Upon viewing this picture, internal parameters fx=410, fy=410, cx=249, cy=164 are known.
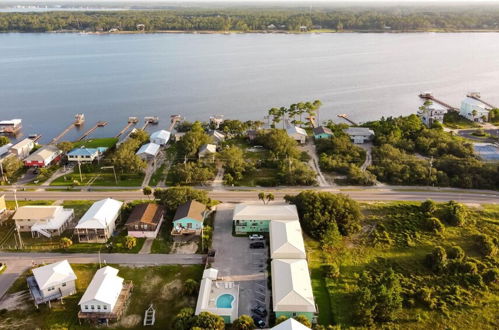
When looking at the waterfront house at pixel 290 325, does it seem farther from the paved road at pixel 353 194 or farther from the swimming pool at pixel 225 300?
the paved road at pixel 353 194

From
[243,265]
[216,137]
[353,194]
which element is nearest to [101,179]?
[216,137]

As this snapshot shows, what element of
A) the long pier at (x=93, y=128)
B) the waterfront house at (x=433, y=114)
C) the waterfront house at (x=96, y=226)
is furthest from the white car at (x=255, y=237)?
the waterfront house at (x=433, y=114)

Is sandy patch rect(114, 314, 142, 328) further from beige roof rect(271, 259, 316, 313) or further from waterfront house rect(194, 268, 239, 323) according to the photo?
beige roof rect(271, 259, 316, 313)

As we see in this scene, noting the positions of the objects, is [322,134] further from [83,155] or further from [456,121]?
[83,155]

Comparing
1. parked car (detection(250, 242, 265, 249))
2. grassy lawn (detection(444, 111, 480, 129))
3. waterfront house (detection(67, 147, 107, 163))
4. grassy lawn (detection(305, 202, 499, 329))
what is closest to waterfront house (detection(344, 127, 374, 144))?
grassy lawn (detection(444, 111, 480, 129))

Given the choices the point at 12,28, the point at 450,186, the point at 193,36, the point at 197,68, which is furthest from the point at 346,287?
the point at 12,28

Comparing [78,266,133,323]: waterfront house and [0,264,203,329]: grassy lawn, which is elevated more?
[78,266,133,323]: waterfront house

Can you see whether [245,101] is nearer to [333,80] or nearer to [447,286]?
[333,80]
